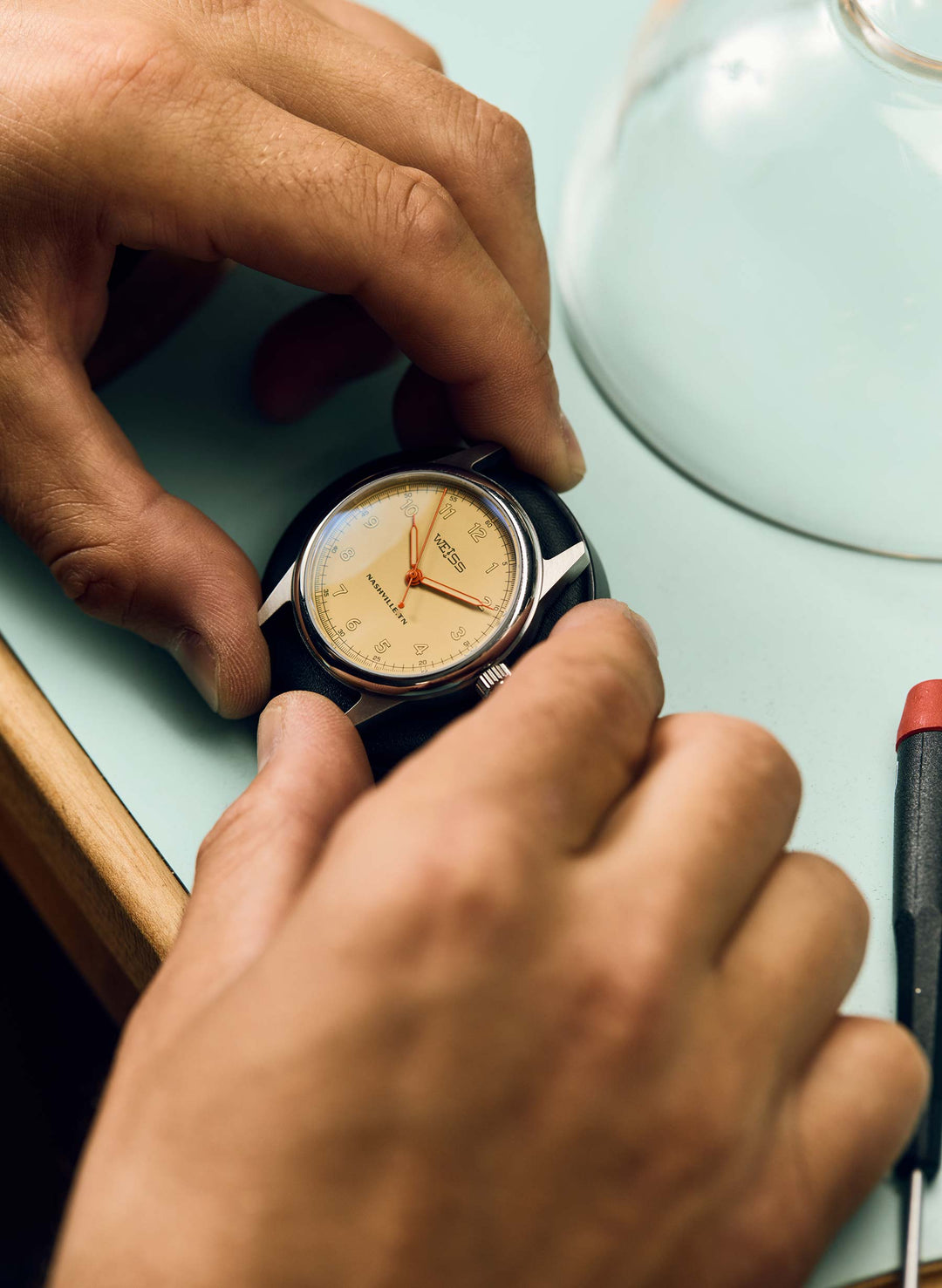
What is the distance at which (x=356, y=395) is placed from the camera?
30.5 inches

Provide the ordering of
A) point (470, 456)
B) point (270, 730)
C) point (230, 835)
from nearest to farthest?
point (230, 835) < point (270, 730) < point (470, 456)

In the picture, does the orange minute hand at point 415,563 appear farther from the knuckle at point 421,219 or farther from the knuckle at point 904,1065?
the knuckle at point 904,1065

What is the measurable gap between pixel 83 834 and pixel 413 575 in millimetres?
257

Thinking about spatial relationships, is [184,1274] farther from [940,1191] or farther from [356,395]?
[356,395]

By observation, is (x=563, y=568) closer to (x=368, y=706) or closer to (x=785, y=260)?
(x=368, y=706)

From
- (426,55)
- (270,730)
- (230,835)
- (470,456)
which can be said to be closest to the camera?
(230,835)

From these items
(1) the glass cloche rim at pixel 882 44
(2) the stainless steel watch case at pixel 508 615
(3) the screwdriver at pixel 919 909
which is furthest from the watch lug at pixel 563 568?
(1) the glass cloche rim at pixel 882 44

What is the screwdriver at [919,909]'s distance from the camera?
1.68ft

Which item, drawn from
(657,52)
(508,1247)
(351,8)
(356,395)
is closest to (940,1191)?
(508,1247)

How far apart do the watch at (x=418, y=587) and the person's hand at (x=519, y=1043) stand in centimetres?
16

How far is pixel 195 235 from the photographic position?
63 cm

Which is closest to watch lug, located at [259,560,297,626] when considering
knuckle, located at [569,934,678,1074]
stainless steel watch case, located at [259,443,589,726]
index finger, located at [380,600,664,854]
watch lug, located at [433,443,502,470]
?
stainless steel watch case, located at [259,443,589,726]

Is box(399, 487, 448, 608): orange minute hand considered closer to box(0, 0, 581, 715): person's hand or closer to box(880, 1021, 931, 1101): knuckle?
box(0, 0, 581, 715): person's hand

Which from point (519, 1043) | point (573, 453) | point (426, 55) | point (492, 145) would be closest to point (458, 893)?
point (519, 1043)
